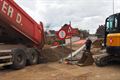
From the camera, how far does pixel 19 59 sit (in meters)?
14.2

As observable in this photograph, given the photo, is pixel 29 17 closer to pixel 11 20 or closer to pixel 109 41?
pixel 11 20

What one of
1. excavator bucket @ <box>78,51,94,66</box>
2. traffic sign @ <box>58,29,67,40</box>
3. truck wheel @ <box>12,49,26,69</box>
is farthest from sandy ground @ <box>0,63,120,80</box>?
traffic sign @ <box>58,29,67,40</box>

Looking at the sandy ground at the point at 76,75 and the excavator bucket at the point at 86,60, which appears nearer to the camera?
the sandy ground at the point at 76,75

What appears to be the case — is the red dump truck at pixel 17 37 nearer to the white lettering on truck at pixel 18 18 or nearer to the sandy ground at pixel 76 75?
the white lettering on truck at pixel 18 18

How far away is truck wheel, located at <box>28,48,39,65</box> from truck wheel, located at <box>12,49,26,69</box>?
87 centimetres

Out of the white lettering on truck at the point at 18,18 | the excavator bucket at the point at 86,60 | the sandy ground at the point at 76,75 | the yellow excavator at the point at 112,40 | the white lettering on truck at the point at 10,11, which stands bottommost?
the sandy ground at the point at 76,75

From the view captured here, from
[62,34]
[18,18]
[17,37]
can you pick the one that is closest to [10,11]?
[18,18]

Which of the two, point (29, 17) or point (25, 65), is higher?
point (29, 17)

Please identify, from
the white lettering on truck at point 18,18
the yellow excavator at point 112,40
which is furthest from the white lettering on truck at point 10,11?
the yellow excavator at point 112,40

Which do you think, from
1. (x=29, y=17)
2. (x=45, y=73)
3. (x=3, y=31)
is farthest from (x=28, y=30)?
(x=45, y=73)

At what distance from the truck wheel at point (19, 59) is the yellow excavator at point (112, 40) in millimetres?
3798

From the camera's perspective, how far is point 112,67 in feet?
43.4

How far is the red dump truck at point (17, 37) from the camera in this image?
43.6 feet

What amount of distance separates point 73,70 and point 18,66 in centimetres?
290
